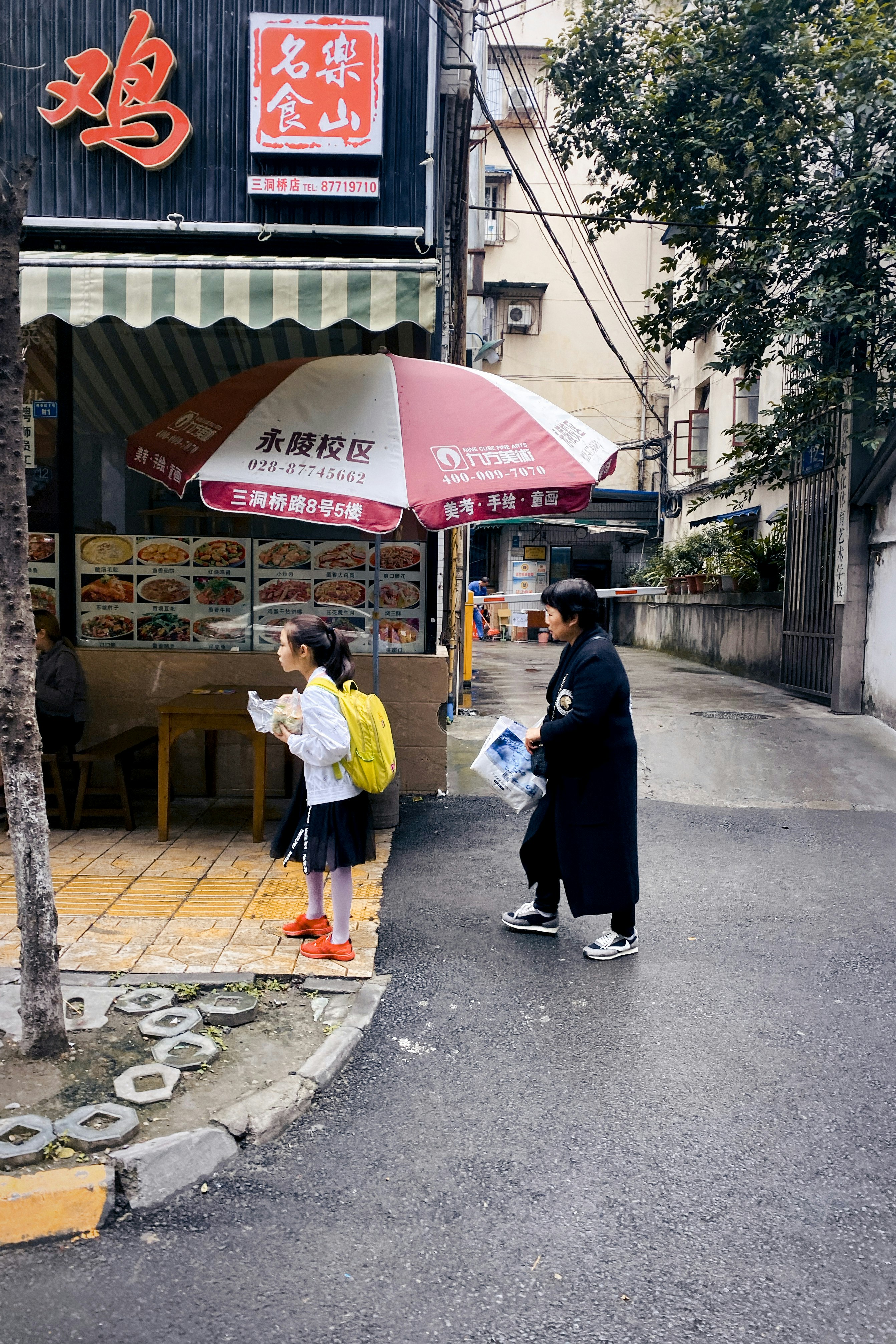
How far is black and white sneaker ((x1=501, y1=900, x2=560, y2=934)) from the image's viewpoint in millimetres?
5082

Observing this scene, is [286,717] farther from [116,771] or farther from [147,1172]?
[116,771]

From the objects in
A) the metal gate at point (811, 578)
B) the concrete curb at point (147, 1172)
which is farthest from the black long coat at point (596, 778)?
the metal gate at point (811, 578)

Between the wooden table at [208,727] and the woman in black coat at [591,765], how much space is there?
2217 mm

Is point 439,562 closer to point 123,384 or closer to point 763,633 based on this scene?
point 123,384

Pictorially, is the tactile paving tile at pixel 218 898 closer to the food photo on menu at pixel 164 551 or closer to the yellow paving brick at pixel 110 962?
the yellow paving brick at pixel 110 962

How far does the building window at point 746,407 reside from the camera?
19594mm

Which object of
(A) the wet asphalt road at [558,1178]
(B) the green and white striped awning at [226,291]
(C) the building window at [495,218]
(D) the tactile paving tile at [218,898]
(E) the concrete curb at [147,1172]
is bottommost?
(A) the wet asphalt road at [558,1178]

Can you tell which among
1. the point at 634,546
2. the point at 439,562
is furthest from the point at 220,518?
the point at 634,546

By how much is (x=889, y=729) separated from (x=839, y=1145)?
8.15 metres

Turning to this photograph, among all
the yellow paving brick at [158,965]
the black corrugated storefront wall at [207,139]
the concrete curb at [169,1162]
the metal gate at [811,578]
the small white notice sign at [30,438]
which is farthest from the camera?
the metal gate at [811,578]

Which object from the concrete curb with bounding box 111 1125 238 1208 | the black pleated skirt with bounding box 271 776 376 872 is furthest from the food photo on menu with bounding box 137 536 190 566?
the concrete curb with bounding box 111 1125 238 1208

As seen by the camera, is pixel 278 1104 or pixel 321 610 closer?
pixel 278 1104

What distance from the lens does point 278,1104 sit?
331cm

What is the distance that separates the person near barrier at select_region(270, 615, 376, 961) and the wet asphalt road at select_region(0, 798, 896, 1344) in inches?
14.1
